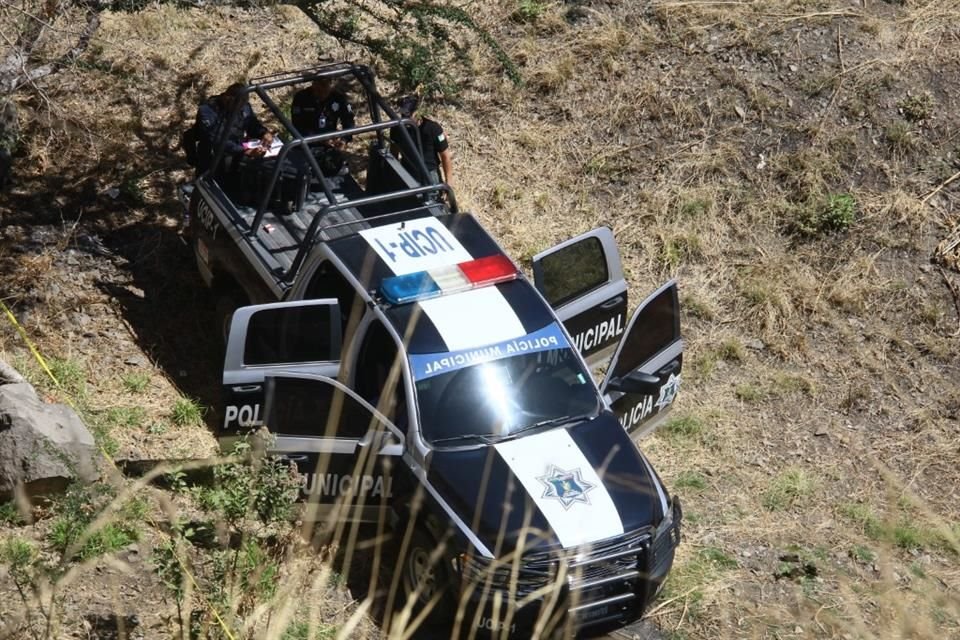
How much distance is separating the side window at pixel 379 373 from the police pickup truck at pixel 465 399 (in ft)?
0.04

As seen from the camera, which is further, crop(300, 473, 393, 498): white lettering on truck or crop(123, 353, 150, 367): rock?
crop(123, 353, 150, 367): rock

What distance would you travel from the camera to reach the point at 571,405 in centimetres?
742

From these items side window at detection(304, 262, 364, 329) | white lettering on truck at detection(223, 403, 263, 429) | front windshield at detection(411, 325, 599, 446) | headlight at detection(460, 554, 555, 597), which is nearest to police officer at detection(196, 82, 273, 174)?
side window at detection(304, 262, 364, 329)

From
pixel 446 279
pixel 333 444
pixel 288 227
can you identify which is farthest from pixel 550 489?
pixel 288 227

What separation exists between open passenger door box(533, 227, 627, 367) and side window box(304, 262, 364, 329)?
133 centimetres

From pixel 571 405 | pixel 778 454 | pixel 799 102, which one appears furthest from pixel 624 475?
A: pixel 799 102

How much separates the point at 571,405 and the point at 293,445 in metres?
1.70

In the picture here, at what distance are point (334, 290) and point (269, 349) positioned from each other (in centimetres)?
63

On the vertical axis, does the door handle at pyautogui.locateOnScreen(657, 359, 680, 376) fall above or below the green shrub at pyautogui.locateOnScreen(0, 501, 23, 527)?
above

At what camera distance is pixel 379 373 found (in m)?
7.64

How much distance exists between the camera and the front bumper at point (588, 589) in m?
6.43

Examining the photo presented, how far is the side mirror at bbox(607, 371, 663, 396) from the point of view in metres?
7.67

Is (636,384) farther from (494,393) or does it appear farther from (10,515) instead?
(10,515)

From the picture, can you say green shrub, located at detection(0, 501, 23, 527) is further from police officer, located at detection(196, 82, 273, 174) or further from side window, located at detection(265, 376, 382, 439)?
police officer, located at detection(196, 82, 273, 174)
